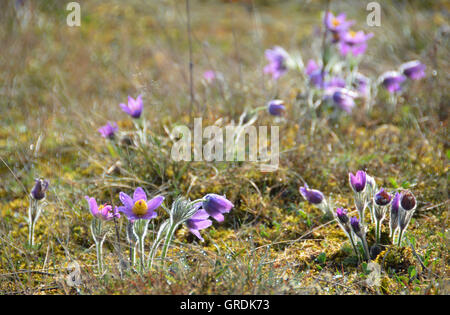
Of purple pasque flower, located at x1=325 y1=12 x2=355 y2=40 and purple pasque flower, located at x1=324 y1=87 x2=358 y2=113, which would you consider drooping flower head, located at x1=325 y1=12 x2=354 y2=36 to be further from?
purple pasque flower, located at x1=324 y1=87 x2=358 y2=113

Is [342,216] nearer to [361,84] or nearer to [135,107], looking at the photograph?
[135,107]

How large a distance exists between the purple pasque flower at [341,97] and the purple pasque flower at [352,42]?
13.8 inches

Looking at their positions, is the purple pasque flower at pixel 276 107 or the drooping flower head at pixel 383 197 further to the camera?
the purple pasque flower at pixel 276 107

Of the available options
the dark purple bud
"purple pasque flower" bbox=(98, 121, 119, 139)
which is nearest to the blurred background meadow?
"purple pasque flower" bbox=(98, 121, 119, 139)

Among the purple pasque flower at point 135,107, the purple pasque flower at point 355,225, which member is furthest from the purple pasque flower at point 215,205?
the purple pasque flower at point 135,107

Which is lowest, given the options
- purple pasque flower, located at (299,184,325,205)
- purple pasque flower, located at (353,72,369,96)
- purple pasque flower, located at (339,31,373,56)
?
purple pasque flower, located at (299,184,325,205)

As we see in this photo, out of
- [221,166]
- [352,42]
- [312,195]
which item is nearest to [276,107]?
[221,166]

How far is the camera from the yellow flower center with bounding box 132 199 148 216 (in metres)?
1.47

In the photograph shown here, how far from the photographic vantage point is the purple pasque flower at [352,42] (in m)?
2.74

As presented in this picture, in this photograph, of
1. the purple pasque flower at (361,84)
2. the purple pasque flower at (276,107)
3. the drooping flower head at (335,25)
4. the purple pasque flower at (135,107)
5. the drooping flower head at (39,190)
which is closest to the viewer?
the drooping flower head at (39,190)

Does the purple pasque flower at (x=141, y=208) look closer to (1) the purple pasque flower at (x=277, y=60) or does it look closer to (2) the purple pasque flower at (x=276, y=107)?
(2) the purple pasque flower at (x=276, y=107)

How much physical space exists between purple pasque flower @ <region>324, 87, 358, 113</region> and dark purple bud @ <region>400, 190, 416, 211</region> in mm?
1077

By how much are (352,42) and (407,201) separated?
1.45 metres

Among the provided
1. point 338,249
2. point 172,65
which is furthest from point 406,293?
point 172,65
